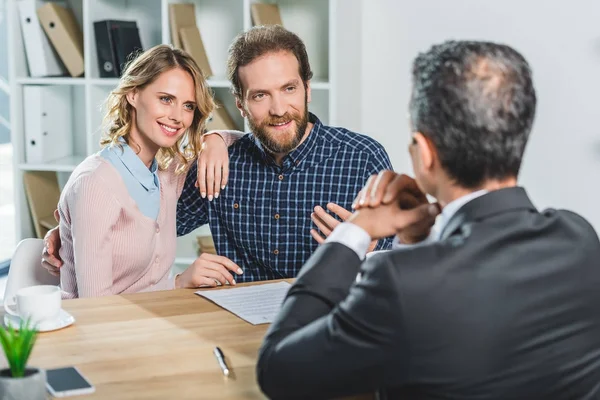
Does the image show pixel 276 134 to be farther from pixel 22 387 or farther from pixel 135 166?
pixel 22 387

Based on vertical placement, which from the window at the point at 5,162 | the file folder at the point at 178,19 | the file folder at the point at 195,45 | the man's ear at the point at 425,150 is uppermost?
→ the file folder at the point at 178,19

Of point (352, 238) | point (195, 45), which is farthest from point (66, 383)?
point (195, 45)

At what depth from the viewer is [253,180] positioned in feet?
8.29

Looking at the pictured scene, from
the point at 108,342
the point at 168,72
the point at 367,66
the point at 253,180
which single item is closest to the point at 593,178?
the point at 367,66

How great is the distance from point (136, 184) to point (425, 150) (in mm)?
1262

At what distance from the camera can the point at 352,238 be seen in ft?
4.55

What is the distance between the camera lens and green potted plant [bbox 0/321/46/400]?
4.27 ft

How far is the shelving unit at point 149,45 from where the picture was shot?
380 centimetres

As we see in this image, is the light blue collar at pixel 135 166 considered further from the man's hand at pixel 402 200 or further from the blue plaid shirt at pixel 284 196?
the man's hand at pixel 402 200

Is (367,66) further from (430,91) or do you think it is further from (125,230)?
(430,91)

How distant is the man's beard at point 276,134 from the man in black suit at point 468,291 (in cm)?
114

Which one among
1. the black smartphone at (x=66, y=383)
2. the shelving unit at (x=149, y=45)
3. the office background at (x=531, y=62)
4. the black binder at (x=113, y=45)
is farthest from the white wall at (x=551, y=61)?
the black smartphone at (x=66, y=383)

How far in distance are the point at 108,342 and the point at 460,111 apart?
83cm

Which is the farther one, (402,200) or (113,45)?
(113,45)
